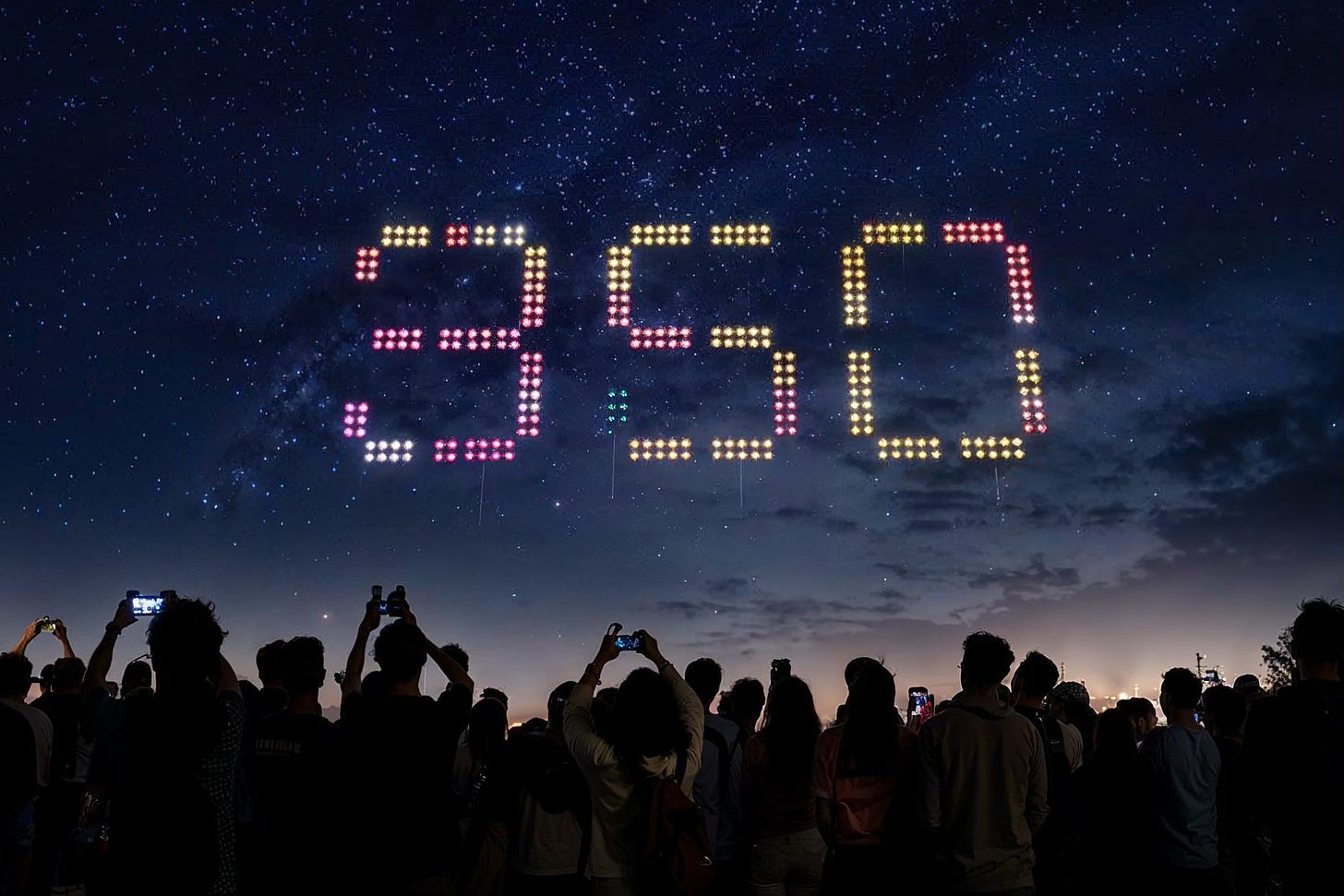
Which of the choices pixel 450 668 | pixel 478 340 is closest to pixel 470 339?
pixel 478 340

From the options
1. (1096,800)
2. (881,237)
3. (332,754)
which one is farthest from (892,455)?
(332,754)

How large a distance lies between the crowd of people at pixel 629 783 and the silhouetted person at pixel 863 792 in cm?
1

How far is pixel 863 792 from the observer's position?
609 centimetres

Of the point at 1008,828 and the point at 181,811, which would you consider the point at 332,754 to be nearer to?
the point at 181,811

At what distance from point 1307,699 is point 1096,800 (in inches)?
103

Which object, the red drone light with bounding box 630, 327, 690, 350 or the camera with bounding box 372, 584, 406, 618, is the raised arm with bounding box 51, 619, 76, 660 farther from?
the red drone light with bounding box 630, 327, 690, 350

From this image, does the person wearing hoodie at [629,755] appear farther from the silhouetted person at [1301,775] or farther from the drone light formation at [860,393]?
the drone light formation at [860,393]

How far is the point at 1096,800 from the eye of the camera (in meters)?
7.70

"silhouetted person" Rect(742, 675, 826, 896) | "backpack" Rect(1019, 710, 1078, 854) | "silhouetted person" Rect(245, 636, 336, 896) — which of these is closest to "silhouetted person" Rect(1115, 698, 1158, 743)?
"backpack" Rect(1019, 710, 1078, 854)

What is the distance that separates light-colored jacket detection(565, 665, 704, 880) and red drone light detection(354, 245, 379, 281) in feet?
36.4

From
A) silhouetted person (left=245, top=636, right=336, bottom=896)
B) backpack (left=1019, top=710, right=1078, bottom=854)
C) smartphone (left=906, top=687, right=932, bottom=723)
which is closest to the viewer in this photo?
silhouetted person (left=245, top=636, right=336, bottom=896)

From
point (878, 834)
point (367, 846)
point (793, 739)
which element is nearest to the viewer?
point (367, 846)

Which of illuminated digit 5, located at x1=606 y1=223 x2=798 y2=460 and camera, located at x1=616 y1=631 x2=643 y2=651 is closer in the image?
camera, located at x1=616 y1=631 x2=643 y2=651

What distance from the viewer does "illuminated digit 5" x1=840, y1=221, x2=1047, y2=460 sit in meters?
14.3
